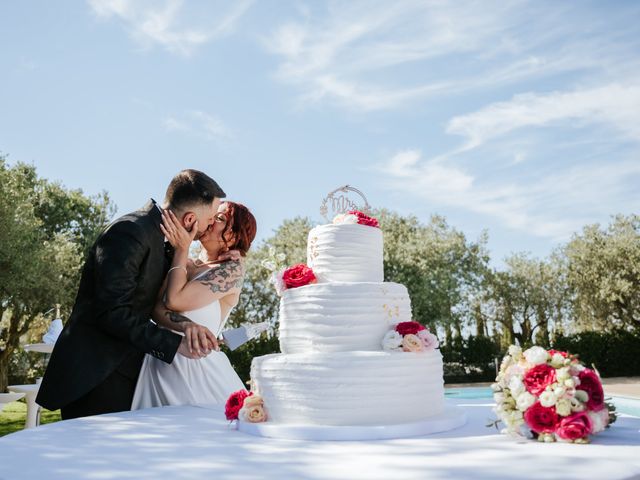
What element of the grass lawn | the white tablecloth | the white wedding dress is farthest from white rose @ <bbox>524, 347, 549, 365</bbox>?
the grass lawn

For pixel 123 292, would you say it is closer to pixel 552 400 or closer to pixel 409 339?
pixel 409 339

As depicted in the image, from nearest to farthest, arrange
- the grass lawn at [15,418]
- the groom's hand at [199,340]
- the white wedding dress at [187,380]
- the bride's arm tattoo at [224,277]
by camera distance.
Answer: the groom's hand at [199,340] → the white wedding dress at [187,380] → the bride's arm tattoo at [224,277] → the grass lawn at [15,418]

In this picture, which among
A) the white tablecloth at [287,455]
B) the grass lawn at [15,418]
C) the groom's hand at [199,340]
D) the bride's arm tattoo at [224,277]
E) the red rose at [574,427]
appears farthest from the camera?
the grass lawn at [15,418]

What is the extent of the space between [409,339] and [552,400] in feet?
3.04

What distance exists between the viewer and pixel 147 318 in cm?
468

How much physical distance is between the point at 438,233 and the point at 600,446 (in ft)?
104

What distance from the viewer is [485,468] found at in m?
2.54

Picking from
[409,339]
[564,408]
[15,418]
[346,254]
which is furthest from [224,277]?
[15,418]

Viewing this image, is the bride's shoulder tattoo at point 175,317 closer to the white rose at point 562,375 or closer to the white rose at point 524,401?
the white rose at point 524,401

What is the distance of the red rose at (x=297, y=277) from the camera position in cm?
437

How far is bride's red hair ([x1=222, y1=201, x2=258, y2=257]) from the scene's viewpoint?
17.6 ft

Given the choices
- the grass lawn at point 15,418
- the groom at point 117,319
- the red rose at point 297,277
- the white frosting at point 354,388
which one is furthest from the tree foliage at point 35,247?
the white frosting at point 354,388

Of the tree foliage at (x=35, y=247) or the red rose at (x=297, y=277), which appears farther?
the tree foliage at (x=35, y=247)

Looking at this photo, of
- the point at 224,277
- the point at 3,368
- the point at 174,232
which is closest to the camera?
the point at 174,232
